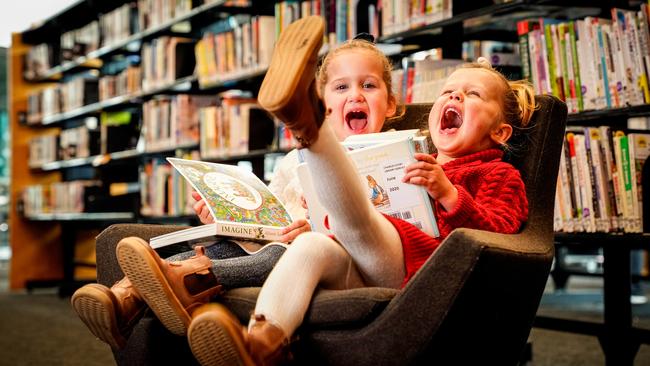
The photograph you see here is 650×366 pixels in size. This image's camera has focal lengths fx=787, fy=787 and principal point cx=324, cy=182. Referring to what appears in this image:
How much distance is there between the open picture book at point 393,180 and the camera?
146cm

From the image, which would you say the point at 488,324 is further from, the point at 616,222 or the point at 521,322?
the point at 616,222

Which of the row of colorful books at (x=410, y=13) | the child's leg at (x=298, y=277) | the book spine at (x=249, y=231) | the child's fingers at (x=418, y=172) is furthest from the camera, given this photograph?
the row of colorful books at (x=410, y=13)

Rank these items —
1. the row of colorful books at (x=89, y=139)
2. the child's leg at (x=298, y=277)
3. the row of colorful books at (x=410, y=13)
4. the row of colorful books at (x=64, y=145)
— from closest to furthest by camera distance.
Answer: the child's leg at (x=298, y=277) → the row of colorful books at (x=410, y=13) → the row of colorful books at (x=89, y=139) → the row of colorful books at (x=64, y=145)

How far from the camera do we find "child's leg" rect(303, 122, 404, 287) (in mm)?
1274

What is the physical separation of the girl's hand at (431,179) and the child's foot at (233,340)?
14.7 inches

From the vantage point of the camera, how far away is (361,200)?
1.32 meters

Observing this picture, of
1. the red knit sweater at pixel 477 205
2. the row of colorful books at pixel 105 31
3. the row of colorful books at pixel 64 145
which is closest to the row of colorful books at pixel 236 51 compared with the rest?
the row of colorful books at pixel 105 31

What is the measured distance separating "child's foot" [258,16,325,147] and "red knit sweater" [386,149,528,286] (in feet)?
1.04

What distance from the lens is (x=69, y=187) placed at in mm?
5723

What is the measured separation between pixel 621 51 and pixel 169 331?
1.52 meters

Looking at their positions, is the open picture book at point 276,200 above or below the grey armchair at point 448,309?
above

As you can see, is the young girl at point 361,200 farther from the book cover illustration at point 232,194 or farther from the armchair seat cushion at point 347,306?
the book cover illustration at point 232,194

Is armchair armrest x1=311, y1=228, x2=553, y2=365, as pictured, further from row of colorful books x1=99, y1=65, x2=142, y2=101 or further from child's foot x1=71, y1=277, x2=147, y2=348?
row of colorful books x1=99, y1=65, x2=142, y2=101

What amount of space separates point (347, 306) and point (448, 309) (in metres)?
0.18
